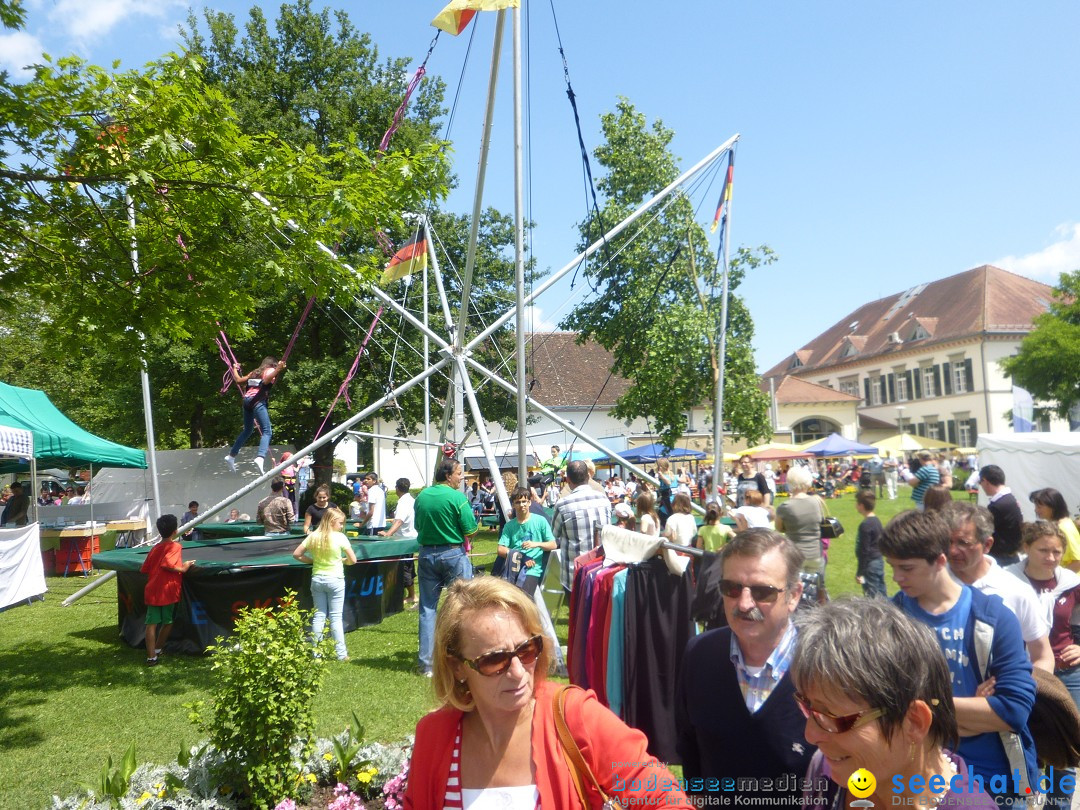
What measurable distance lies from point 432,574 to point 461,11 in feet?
19.3

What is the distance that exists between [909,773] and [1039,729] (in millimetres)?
1403

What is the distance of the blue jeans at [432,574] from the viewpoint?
318 inches

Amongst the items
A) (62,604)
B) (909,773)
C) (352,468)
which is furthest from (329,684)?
(352,468)

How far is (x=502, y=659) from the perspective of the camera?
95.4 inches

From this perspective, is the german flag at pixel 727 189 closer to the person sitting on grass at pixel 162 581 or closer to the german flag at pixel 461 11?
the german flag at pixel 461 11

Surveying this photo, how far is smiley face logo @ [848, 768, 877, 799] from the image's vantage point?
6.07 ft

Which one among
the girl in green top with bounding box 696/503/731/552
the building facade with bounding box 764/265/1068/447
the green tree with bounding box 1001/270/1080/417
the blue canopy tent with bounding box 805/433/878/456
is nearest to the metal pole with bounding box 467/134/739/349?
the girl in green top with bounding box 696/503/731/552

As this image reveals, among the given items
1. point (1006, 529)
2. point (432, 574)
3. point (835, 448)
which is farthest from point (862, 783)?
point (835, 448)

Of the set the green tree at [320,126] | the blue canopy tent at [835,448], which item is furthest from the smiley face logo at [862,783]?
the blue canopy tent at [835,448]

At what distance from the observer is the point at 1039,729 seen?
2.88 m

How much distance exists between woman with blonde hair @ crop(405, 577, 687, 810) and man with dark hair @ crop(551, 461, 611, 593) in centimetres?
498

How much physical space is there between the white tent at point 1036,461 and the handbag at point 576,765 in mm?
13452

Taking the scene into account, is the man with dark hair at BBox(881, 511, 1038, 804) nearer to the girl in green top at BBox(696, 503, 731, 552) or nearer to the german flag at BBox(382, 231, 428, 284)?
the girl in green top at BBox(696, 503, 731, 552)

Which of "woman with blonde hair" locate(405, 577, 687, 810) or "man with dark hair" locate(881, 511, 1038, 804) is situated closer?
"woman with blonde hair" locate(405, 577, 687, 810)
